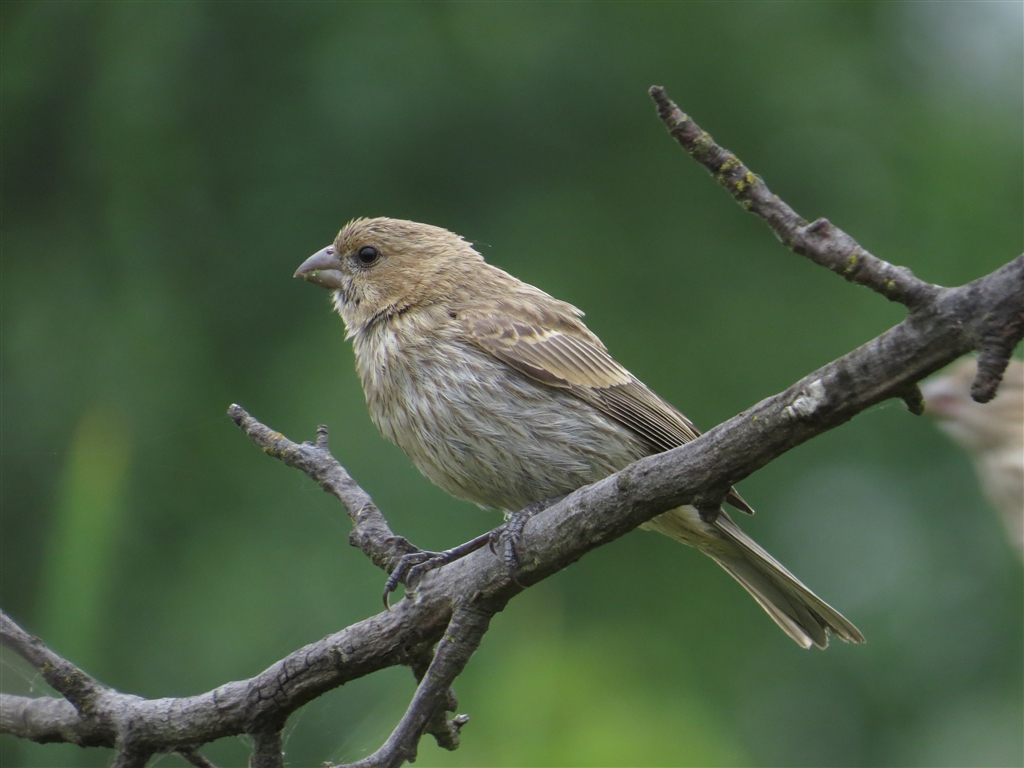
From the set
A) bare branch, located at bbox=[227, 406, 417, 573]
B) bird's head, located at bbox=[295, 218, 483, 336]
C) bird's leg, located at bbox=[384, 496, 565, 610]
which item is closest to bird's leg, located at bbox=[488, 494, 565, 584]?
bird's leg, located at bbox=[384, 496, 565, 610]

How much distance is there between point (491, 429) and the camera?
3.08 meters

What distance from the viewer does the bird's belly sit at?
3.08 metres

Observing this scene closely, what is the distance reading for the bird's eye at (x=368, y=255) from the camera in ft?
12.8

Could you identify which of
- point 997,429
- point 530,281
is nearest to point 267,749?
point 997,429

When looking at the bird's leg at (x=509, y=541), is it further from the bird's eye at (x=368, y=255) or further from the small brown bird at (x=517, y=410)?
the bird's eye at (x=368, y=255)

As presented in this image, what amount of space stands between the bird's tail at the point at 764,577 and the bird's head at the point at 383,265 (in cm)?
111

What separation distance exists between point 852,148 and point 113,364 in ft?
12.9

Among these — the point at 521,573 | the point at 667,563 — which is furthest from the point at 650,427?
the point at 667,563

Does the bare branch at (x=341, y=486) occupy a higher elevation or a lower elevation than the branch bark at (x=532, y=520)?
higher

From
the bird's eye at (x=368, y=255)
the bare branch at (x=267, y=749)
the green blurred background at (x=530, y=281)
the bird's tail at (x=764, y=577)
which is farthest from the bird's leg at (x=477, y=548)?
the bird's eye at (x=368, y=255)

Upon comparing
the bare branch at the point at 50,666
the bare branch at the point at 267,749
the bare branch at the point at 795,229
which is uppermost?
the bare branch at the point at 795,229

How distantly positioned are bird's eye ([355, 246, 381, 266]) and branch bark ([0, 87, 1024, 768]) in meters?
1.04

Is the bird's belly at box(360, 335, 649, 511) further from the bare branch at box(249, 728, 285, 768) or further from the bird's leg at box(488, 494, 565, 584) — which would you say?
the bare branch at box(249, 728, 285, 768)

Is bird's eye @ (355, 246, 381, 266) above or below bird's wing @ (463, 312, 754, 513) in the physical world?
above
